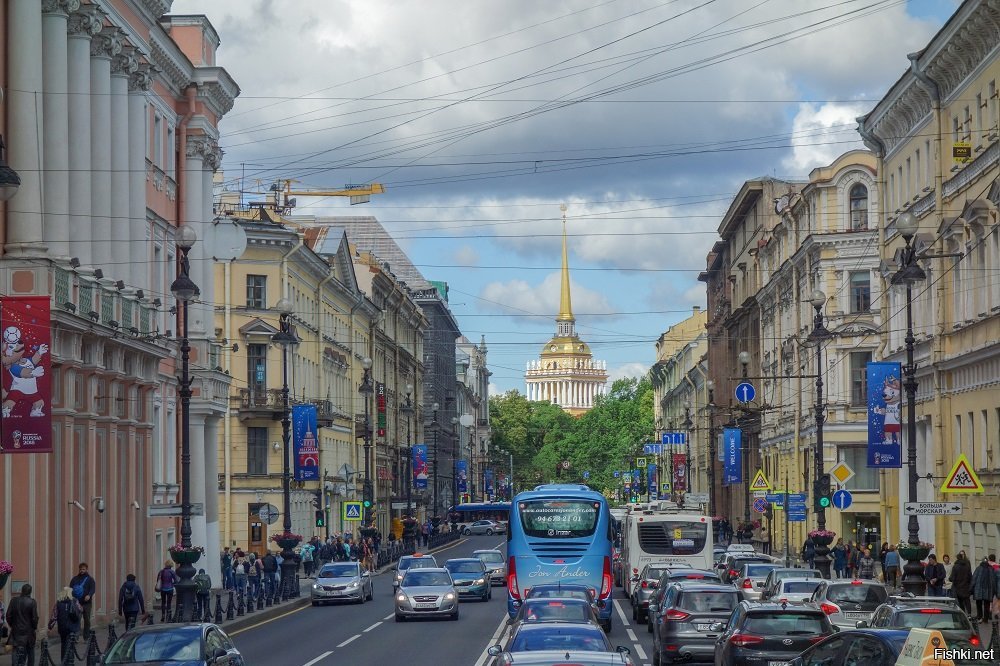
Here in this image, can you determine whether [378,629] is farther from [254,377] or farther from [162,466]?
[254,377]

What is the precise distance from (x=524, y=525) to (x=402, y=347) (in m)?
89.7

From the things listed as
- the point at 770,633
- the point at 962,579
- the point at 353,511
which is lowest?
the point at 962,579

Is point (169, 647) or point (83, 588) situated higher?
point (169, 647)

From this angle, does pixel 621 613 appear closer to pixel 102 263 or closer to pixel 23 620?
pixel 102 263

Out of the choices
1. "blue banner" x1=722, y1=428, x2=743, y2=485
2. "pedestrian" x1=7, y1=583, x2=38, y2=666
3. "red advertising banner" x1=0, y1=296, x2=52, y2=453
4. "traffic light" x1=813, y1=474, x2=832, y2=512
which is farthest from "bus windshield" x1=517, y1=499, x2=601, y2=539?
"blue banner" x1=722, y1=428, x2=743, y2=485

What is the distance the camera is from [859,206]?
7725cm

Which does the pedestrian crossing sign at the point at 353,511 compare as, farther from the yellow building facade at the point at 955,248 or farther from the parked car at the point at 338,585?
the yellow building facade at the point at 955,248

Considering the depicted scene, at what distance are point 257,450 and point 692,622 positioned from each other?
53288mm

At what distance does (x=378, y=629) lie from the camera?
133ft

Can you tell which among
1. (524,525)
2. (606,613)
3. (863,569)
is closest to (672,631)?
(606,613)

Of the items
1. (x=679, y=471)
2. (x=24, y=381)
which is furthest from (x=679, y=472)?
(x=24, y=381)

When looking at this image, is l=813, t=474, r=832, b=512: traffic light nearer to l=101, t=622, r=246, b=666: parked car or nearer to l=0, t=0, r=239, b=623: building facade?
l=0, t=0, r=239, b=623: building facade

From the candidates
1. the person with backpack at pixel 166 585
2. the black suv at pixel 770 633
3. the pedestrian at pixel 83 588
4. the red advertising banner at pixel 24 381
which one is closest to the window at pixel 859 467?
the person with backpack at pixel 166 585

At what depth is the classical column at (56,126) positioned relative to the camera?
37.3 m
